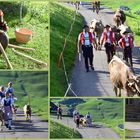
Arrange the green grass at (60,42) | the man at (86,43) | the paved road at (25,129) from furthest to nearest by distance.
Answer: the man at (86,43)
the paved road at (25,129)
the green grass at (60,42)

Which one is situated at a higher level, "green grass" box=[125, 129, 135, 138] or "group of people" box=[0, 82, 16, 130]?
"group of people" box=[0, 82, 16, 130]

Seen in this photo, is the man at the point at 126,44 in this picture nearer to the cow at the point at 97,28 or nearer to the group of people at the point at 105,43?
the group of people at the point at 105,43

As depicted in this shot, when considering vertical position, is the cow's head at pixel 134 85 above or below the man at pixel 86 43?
below

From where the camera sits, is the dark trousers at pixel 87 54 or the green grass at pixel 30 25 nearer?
the green grass at pixel 30 25

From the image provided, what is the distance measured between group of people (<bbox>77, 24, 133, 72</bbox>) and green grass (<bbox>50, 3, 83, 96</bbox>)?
0.37 ft

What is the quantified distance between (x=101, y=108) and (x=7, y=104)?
1438 millimetres

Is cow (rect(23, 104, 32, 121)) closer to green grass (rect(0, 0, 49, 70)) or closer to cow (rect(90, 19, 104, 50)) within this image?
green grass (rect(0, 0, 49, 70))

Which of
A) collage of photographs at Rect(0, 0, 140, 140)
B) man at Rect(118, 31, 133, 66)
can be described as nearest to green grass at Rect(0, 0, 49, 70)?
collage of photographs at Rect(0, 0, 140, 140)

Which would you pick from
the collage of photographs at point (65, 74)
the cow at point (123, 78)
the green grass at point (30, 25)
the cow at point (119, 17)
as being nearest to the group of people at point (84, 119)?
the collage of photographs at point (65, 74)

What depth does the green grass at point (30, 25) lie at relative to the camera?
6527 millimetres

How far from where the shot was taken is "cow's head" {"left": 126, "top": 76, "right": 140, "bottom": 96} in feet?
21.5

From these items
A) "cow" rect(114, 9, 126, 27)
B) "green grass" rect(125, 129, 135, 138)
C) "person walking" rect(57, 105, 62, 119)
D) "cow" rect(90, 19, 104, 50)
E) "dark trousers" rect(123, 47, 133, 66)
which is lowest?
"green grass" rect(125, 129, 135, 138)

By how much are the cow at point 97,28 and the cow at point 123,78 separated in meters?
0.38

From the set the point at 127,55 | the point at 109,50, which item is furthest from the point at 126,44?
the point at 109,50
